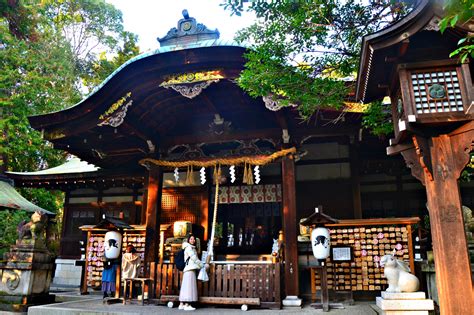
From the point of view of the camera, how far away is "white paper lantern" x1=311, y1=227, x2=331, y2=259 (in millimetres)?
7195

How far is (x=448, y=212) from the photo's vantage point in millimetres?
4316

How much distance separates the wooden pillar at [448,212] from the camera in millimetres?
4133

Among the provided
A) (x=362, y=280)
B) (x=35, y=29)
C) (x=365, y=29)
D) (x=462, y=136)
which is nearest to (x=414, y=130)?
(x=462, y=136)

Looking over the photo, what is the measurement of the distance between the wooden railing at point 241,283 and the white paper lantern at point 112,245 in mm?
1681

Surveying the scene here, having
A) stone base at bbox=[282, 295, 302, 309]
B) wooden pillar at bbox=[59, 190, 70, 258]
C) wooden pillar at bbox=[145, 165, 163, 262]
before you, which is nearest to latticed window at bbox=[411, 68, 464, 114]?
stone base at bbox=[282, 295, 302, 309]

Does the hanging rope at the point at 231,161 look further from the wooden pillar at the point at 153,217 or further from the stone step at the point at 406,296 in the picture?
the stone step at the point at 406,296

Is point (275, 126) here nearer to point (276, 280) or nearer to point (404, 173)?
point (276, 280)

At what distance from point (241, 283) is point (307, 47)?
15.8 feet

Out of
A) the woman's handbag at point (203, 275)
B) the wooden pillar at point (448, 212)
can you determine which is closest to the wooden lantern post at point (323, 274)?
the woman's handbag at point (203, 275)

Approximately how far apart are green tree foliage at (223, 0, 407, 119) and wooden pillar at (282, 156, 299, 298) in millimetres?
2282

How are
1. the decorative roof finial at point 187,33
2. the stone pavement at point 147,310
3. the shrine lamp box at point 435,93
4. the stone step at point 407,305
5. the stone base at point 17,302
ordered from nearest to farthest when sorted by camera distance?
the shrine lamp box at point 435,93
the stone step at point 407,305
the stone pavement at point 147,310
the stone base at point 17,302
the decorative roof finial at point 187,33

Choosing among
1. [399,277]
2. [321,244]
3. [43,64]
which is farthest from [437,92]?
[43,64]

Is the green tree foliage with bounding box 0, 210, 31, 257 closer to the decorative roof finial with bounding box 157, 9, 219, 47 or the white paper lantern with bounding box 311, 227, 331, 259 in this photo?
the decorative roof finial with bounding box 157, 9, 219, 47

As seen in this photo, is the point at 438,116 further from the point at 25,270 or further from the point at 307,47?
the point at 25,270
